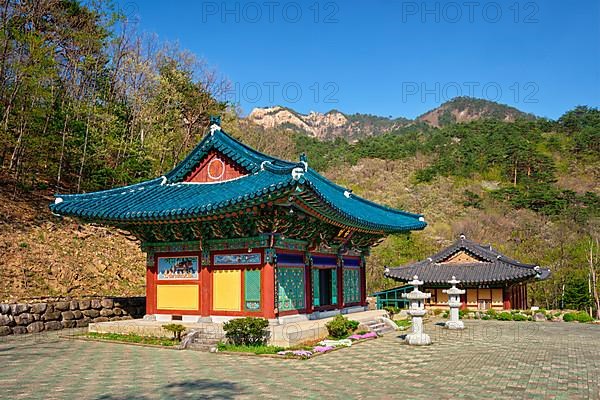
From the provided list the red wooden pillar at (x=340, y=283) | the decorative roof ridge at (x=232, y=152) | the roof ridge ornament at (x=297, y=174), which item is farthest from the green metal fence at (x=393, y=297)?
the roof ridge ornament at (x=297, y=174)

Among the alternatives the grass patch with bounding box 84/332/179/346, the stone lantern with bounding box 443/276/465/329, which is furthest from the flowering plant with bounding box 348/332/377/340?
the grass patch with bounding box 84/332/179/346

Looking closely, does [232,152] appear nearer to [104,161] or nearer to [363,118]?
[104,161]

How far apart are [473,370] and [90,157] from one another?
25.7 metres

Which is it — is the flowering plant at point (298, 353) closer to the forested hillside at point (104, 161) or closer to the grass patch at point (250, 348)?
the grass patch at point (250, 348)

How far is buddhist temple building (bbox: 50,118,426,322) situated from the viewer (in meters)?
14.3

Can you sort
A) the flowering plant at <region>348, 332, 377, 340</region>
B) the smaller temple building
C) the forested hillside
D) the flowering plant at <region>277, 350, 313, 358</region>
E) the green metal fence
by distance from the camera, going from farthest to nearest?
the green metal fence → the smaller temple building → the forested hillside → the flowering plant at <region>348, 332, 377, 340</region> → the flowering plant at <region>277, 350, 313, 358</region>

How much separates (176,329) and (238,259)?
8.55ft

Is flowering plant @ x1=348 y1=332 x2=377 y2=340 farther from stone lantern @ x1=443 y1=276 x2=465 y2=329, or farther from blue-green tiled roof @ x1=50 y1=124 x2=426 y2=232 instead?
stone lantern @ x1=443 y1=276 x2=465 y2=329

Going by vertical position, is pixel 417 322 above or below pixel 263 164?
below

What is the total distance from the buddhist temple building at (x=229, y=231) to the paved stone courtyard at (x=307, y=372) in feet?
7.67

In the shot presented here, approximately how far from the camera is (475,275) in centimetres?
2988

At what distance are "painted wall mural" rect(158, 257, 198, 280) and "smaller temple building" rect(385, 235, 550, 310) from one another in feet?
59.2

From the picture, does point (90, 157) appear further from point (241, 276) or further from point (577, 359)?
point (577, 359)

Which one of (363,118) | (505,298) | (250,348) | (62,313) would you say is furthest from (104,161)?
(363,118)
